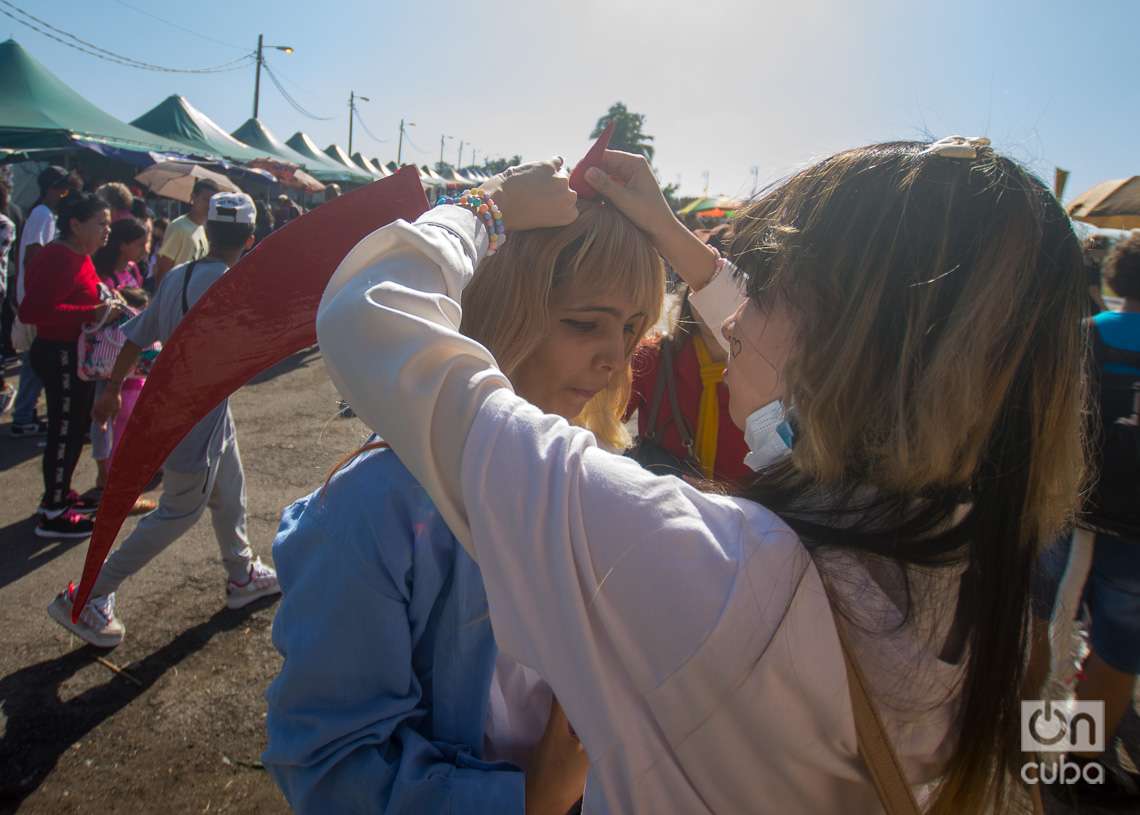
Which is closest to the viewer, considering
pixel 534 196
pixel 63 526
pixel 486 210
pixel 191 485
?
pixel 486 210

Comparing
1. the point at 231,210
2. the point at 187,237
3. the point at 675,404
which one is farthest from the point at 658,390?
the point at 187,237

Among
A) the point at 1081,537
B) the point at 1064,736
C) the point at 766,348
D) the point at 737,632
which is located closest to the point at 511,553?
the point at 737,632

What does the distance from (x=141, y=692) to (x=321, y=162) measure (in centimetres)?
2456

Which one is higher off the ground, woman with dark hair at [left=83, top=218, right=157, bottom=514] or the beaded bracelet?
the beaded bracelet

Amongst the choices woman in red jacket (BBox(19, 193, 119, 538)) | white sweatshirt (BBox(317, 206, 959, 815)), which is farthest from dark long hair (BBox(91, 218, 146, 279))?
white sweatshirt (BBox(317, 206, 959, 815))

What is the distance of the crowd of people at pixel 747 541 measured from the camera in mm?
738

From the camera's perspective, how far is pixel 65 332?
169 inches

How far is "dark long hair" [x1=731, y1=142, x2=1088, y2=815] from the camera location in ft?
2.70

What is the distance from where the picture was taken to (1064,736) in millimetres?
1039

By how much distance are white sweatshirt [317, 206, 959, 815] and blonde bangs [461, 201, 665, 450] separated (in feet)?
2.63

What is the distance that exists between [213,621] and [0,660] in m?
0.83

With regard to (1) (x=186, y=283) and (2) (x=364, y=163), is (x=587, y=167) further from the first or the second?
(2) (x=364, y=163)

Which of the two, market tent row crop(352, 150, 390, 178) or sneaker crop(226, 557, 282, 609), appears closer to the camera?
sneaker crop(226, 557, 282, 609)

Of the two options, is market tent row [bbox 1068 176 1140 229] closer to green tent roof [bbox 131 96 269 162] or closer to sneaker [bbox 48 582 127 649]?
sneaker [bbox 48 582 127 649]
